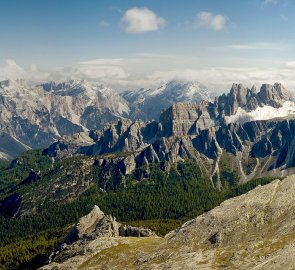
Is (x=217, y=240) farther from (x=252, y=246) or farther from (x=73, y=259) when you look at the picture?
(x=73, y=259)

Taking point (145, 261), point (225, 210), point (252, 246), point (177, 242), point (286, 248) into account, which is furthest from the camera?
point (225, 210)

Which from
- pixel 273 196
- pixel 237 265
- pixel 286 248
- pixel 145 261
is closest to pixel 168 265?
pixel 145 261

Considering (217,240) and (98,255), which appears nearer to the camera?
(217,240)

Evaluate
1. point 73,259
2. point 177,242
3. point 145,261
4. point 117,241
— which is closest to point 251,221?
point 177,242

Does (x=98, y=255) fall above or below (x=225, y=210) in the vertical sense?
below

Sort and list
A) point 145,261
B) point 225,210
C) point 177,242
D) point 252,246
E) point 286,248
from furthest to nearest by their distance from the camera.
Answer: point 225,210 → point 177,242 → point 145,261 → point 252,246 → point 286,248

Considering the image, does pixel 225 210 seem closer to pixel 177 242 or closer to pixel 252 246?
pixel 177 242
